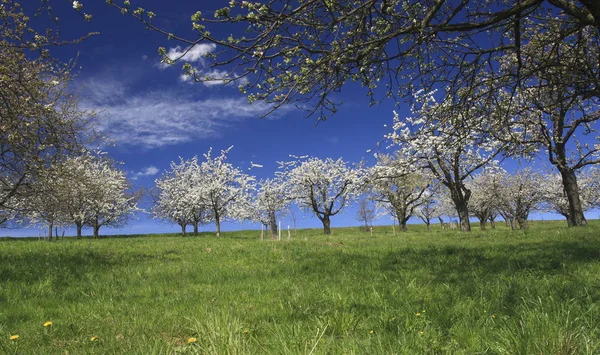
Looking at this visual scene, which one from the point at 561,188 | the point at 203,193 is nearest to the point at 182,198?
the point at 203,193

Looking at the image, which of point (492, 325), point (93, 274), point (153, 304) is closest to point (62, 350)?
point (153, 304)

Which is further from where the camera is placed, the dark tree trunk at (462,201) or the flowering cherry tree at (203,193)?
the flowering cherry tree at (203,193)

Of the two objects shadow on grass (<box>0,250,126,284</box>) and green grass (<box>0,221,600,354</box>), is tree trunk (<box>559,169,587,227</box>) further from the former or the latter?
shadow on grass (<box>0,250,126,284</box>)

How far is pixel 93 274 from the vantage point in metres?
9.28

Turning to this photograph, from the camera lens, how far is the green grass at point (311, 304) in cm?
348

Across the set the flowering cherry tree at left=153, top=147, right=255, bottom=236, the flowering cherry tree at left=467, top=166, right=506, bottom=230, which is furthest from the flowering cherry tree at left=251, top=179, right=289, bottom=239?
the flowering cherry tree at left=467, top=166, right=506, bottom=230

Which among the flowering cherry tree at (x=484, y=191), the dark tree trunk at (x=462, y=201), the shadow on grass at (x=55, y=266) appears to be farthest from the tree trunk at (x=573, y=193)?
the flowering cherry tree at (x=484, y=191)

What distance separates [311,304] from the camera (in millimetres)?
5656

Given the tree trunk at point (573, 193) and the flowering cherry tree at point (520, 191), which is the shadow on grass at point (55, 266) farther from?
the flowering cherry tree at point (520, 191)

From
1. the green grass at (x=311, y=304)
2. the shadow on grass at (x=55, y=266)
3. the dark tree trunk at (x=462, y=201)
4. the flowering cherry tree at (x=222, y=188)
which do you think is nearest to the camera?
the green grass at (x=311, y=304)

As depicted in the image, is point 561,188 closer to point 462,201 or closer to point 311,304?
point 462,201

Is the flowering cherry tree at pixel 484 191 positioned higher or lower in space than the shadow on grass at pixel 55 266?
higher

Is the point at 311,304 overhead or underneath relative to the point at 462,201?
underneath

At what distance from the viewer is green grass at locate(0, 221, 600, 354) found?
3.48m
